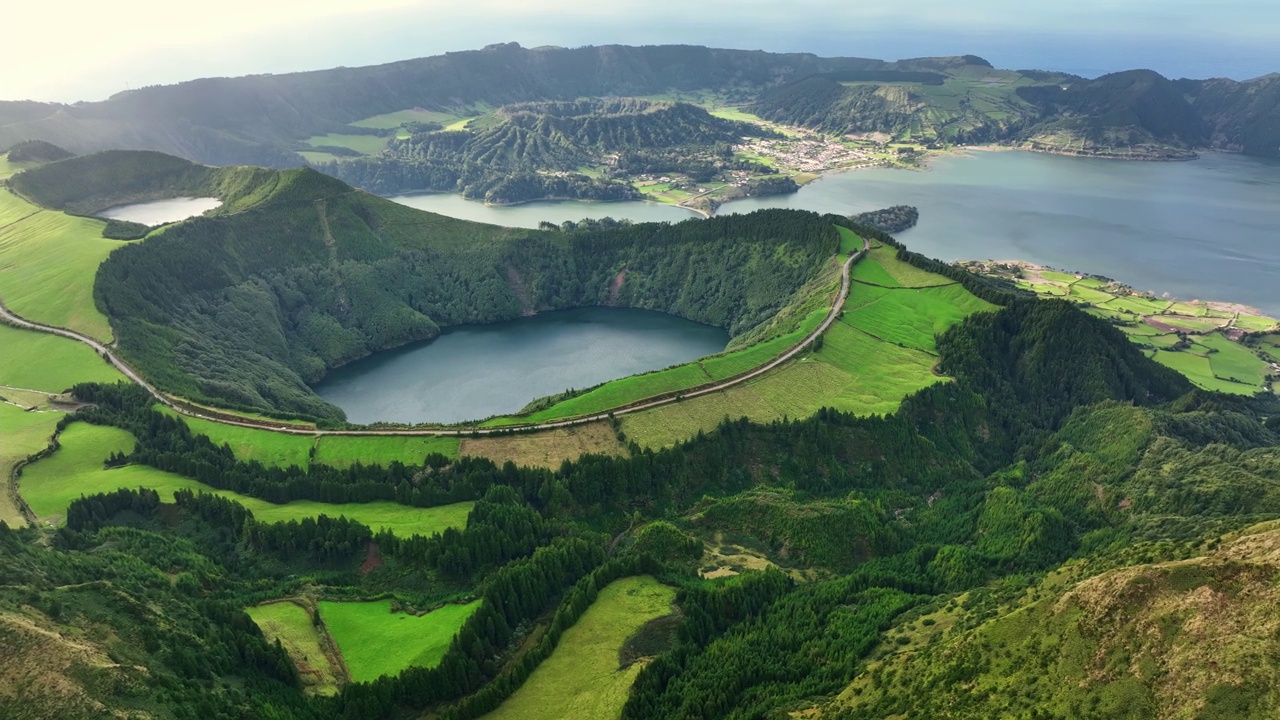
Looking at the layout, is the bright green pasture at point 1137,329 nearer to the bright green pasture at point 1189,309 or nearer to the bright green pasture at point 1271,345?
the bright green pasture at point 1271,345

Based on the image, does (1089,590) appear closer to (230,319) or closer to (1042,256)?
(230,319)

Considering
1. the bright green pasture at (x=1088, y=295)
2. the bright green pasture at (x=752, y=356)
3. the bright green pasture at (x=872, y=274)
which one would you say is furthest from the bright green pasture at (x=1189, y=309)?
the bright green pasture at (x=752, y=356)

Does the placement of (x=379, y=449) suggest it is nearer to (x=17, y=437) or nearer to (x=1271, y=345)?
(x=17, y=437)

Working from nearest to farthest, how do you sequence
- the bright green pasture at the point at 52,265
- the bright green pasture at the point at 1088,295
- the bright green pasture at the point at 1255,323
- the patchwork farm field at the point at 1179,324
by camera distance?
1. the bright green pasture at the point at 52,265
2. the patchwork farm field at the point at 1179,324
3. the bright green pasture at the point at 1255,323
4. the bright green pasture at the point at 1088,295

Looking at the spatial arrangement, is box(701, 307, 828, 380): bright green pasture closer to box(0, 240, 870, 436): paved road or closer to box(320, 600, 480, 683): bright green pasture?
box(0, 240, 870, 436): paved road

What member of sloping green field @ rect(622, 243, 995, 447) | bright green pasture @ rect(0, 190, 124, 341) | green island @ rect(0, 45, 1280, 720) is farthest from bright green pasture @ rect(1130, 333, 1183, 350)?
bright green pasture @ rect(0, 190, 124, 341)
